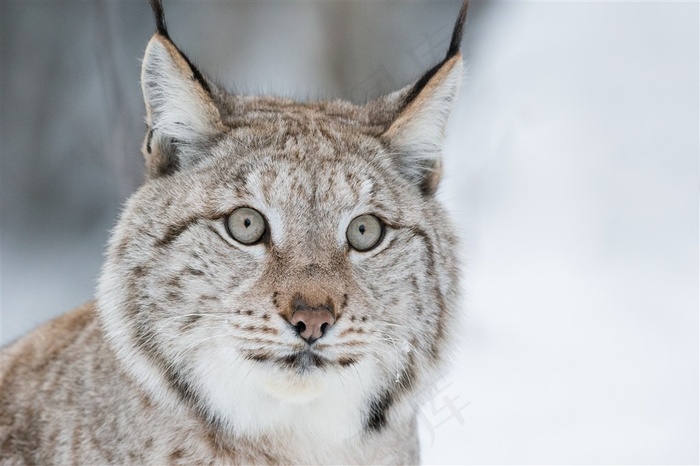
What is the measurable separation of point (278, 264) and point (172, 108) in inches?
28.0

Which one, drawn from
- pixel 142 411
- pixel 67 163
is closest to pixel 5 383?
pixel 142 411

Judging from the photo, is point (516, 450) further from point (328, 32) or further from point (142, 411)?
point (328, 32)

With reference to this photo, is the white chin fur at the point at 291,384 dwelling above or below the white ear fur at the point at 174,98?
below

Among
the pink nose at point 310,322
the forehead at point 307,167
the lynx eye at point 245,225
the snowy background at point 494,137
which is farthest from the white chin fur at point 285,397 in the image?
the snowy background at point 494,137

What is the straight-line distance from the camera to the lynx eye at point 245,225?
112 inches

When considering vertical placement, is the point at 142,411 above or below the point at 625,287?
above

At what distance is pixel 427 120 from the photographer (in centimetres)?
325

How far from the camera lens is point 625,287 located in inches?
228

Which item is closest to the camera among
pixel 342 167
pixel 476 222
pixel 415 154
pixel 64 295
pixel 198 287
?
pixel 198 287

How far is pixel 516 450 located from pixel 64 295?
2.89 metres

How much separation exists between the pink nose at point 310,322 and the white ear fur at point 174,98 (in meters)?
0.85

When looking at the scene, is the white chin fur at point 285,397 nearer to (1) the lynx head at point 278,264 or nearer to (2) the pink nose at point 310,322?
(1) the lynx head at point 278,264

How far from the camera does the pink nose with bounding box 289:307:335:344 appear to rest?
2578 mm

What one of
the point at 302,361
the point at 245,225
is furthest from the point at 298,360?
the point at 245,225
